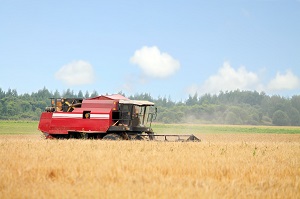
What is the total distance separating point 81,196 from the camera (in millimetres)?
8945

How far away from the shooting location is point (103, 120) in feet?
86.9

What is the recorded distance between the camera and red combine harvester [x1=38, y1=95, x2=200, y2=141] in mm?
26603

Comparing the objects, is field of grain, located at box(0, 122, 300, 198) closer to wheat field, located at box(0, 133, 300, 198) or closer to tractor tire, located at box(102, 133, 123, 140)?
wheat field, located at box(0, 133, 300, 198)

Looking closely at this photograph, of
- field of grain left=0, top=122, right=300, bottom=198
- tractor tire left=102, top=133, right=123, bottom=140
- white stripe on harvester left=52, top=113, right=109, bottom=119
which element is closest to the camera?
field of grain left=0, top=122, right=300, bottom=198

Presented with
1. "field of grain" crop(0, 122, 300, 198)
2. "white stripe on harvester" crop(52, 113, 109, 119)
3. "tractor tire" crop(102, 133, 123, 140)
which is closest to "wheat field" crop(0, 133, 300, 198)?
"field of grain" crop(0, 122, 300, 198)

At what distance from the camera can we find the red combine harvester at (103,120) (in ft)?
87.3

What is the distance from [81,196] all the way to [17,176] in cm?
310

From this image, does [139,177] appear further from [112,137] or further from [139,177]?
[112,137]

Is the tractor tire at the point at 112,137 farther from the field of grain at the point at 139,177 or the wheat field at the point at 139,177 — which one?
the wheat field at the point at 139,177

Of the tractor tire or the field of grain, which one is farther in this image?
the tractor tire

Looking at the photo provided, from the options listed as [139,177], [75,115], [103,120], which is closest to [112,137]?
[103,120]

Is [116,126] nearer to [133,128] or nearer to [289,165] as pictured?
[133,128]

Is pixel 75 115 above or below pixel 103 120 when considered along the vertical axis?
above

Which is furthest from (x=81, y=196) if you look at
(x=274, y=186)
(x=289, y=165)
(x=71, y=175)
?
(x=289, y=165)
